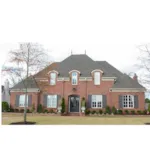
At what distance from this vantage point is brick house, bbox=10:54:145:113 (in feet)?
39.4

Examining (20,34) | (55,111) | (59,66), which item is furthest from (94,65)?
(20,34)

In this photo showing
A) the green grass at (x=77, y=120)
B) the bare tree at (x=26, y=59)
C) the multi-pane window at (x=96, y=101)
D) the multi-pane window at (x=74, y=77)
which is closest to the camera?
the green grass at (x=77, y=120)

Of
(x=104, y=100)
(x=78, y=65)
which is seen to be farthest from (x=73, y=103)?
(x=78, y=65)

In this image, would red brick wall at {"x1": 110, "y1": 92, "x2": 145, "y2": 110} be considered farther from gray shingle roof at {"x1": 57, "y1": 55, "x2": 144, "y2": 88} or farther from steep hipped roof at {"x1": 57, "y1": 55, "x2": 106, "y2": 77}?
steep hipped roof at {"x1": 57, "y1": 55, "x2": 106, "y2": 77}

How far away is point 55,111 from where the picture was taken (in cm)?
1234

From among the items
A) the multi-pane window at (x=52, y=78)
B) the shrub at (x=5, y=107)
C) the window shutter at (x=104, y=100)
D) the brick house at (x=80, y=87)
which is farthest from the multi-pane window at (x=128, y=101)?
the shrub at (x=5, y=107)

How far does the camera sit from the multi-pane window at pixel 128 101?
41.0ft

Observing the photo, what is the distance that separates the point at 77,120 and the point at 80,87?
1.99 m

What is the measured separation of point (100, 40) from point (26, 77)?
10.9 feet

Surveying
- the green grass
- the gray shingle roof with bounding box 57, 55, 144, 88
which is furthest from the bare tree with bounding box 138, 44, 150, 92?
the green grass

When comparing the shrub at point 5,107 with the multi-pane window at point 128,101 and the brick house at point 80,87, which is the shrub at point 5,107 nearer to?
the brick house at point 80,87

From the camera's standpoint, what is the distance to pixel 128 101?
12.6m

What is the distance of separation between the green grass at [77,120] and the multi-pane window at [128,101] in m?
0.70

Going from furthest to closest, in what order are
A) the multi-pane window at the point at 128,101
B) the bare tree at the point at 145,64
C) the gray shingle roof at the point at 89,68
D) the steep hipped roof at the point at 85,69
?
1. the multi-pane window at the point at 128,101
2. the gray shingle roof at the point at 89,68
3. the steep hipped roof at the point at 85,69
4. the bare tree at the point at 145,64
